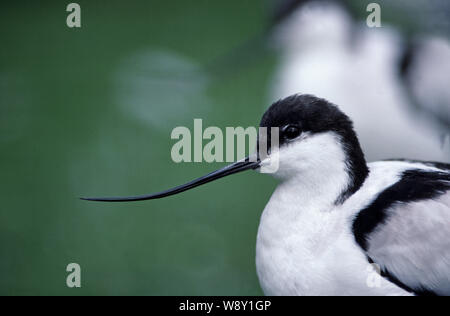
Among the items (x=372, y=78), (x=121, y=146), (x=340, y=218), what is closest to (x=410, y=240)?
(x=340, y=218)

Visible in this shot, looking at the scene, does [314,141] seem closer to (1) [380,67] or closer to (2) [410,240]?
(2) [410,240]

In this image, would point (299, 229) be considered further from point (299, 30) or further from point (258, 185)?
point (299, 30)

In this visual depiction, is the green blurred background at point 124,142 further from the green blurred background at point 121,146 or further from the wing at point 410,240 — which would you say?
the wing at point 410,240

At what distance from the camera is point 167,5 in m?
3.35

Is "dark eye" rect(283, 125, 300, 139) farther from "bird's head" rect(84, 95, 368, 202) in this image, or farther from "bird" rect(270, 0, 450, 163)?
"bird" rect(270, 0, 450, 163)

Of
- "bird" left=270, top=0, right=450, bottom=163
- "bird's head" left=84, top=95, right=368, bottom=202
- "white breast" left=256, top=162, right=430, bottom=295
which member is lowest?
"white breast" left=256, top=162, right=430, bottom=295

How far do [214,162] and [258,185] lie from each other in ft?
0.76

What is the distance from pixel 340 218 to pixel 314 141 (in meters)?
0.20

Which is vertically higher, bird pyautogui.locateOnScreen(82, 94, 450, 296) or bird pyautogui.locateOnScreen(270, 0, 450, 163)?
bird pyautogui.locateOnScreen(270, 0, 450, 163)

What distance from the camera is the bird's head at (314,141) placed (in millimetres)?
1477

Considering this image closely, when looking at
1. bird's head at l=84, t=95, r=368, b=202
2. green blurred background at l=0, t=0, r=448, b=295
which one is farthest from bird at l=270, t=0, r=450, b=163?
bird's head at l=84, t=95, r=368, b=202

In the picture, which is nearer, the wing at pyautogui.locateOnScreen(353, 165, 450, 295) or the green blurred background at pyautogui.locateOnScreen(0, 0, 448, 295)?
the wing at pyautogui.locateOnScreen(353, 165, 450, 295)

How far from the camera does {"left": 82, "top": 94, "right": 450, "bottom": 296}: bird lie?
1413 mm
